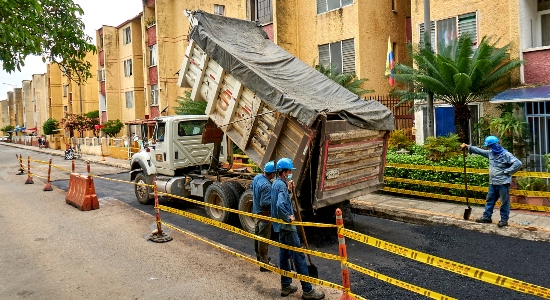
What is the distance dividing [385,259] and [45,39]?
8.38 meters

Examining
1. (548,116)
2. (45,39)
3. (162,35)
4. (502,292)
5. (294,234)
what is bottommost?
(502,292)

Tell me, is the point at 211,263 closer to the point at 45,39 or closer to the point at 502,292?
the point at 502,292

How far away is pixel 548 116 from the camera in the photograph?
38.8 feet

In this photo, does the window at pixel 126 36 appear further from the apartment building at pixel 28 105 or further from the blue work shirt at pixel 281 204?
the apartment building at pixel 28 105

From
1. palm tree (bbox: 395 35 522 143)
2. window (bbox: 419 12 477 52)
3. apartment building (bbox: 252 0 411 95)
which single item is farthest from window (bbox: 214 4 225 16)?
palm tree (bbox: 395 35 522 143)

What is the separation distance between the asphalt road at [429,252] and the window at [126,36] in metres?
31.4

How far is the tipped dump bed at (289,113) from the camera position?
7.54 metres

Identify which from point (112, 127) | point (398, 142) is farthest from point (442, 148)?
point (112, 127)

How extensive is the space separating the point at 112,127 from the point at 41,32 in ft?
93.1

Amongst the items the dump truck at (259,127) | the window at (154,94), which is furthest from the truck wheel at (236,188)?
the window at (154,94)

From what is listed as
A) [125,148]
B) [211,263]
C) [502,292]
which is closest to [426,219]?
[502,292]

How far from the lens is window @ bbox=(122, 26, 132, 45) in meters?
38.0

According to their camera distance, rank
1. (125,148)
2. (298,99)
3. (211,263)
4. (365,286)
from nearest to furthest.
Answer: (365,286) → (211,263) → (298,99) → (125,148)

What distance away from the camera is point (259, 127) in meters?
8.49
